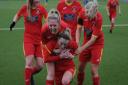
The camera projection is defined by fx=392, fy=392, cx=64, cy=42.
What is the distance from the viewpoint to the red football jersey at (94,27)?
7750 millimetres

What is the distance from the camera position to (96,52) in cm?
790

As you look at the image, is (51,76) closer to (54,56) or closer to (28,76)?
(54,56)

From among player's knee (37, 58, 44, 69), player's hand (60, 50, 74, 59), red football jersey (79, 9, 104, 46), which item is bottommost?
player's knee (37, 58, 44, 69)

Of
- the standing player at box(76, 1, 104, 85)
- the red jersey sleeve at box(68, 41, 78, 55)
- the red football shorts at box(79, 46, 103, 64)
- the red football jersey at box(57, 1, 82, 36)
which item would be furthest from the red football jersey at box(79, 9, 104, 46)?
the red football jersey at box(57, 1, 82, 36)

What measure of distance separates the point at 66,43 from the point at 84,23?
1459 mm

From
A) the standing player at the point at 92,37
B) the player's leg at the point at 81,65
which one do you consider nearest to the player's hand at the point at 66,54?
the standing player at the point at 92,37

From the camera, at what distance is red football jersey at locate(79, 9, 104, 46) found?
25.4ft

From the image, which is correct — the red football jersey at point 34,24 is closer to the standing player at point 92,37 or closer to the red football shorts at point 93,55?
the standing player at point 92,37

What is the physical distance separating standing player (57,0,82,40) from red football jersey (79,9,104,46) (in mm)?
1557

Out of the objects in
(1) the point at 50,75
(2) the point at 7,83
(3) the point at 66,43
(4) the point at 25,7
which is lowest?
(2) the point at 7,83

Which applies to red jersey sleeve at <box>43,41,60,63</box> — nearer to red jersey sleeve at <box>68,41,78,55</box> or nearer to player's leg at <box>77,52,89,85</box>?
red jersey sleeve at <box>68,41,78,55</box>

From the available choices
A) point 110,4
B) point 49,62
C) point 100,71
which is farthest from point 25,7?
point 110,4

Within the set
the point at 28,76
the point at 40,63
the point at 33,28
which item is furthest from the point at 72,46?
the point at 33,28

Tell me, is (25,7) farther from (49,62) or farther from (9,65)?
(9,65)
